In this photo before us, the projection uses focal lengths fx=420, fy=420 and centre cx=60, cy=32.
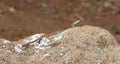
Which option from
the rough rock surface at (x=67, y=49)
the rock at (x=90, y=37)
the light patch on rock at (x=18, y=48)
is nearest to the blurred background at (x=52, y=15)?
the light patch on rock at (x=18, y=48)

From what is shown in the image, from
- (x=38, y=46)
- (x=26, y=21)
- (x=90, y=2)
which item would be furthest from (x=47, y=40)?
(x=90, y=2)

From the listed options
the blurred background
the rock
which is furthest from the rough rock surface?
the blurred background

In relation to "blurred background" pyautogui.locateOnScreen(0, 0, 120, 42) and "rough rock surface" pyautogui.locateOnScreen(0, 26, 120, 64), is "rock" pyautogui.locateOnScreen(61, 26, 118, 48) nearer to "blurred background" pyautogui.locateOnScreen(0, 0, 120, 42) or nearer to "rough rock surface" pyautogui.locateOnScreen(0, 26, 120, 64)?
"rough rock surface" pyautogui.locateOnScreen(0, 26, 120, 64)

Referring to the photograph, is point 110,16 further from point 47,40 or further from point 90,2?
point 47,40

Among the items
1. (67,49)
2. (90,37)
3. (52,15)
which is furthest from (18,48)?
(52,15)

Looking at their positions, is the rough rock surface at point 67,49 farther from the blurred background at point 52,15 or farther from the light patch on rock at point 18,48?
the blurred background at point 52,15

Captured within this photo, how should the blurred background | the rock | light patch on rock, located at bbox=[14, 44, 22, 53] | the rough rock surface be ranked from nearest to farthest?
the rough rock surface, the rock, light patch on rock, located at bbox=[14, 44, 22, 53], the blurred background
